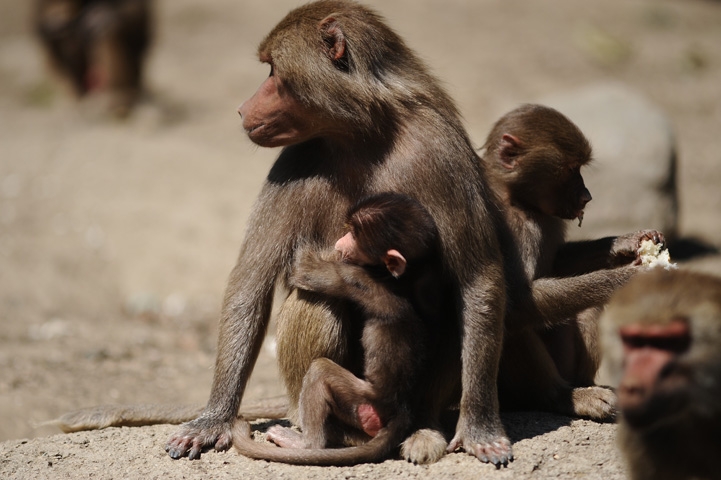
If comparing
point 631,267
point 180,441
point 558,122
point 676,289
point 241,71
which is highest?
point 241,71

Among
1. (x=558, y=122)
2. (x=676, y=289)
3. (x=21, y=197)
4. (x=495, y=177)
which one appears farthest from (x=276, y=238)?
(x=21, y=197)

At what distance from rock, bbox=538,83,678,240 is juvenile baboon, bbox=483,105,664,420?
3.64 metres

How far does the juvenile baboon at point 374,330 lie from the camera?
11.8 feet

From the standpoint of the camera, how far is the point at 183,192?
9.71m

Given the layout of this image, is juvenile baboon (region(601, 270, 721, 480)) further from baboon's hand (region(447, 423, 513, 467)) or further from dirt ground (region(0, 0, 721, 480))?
baboon's hand (region(447, 423, 513, 467))

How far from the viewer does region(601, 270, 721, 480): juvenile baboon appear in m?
2.58

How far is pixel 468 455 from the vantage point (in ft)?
12.2

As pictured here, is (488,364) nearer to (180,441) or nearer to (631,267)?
(631,267)

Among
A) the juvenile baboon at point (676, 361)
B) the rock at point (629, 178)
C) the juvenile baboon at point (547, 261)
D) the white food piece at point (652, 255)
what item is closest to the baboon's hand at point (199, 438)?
the juvenile baboon at point (547, 261)

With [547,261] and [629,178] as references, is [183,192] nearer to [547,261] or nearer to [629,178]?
[629,178]

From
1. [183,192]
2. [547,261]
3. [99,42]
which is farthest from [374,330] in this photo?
[99,42]

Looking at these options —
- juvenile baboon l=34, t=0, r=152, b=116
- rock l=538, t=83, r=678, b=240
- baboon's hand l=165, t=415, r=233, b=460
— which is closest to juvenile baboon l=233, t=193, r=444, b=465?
baboon's hand l=165, t=415, r=233, b=460

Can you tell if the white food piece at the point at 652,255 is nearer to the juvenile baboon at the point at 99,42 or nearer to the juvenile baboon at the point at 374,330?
the juvenile baboon at the point at 374,330

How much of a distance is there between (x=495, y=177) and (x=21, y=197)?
23.5 feet
